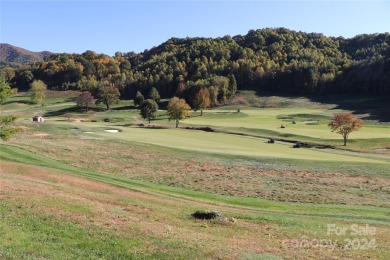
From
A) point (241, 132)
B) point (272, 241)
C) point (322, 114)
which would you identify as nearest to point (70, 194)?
point (272, 241)

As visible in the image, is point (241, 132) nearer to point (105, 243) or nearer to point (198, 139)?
point (198, 139)

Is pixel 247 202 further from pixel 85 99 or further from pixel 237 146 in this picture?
pixel 85 99

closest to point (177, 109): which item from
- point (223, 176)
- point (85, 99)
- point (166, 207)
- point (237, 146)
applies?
point (237, 146)

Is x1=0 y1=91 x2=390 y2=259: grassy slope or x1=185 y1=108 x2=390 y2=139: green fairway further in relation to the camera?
x1=185 y1=108 x2=390 y2=139: green fairway

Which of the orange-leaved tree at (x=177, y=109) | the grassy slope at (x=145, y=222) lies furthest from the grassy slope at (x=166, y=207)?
the orange-leaved tree at (x=177, y=109)

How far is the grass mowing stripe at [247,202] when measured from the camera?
31953 mm

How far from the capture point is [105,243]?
18.9 metres

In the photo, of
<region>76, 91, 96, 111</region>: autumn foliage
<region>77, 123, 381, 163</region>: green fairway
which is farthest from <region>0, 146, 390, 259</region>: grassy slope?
<region>76, 91, 96, 111</region>: autumn foliage

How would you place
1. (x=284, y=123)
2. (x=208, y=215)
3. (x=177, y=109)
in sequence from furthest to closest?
1. (x=284, y=123)
2. (x=177, y=109)
3. (x=208, y=215)

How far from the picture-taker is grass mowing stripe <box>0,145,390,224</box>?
32.0 m

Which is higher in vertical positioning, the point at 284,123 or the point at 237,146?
the point at 284,123

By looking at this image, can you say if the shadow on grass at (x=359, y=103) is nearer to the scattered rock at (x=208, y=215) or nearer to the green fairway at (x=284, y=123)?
the green fairway at (x=284, y=123)

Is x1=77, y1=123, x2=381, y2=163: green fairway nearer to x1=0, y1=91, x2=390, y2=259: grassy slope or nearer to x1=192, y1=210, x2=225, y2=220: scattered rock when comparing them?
x1=0, y1=91, x2=390, y2=259: grassy slope

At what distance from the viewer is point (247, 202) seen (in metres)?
36.0
